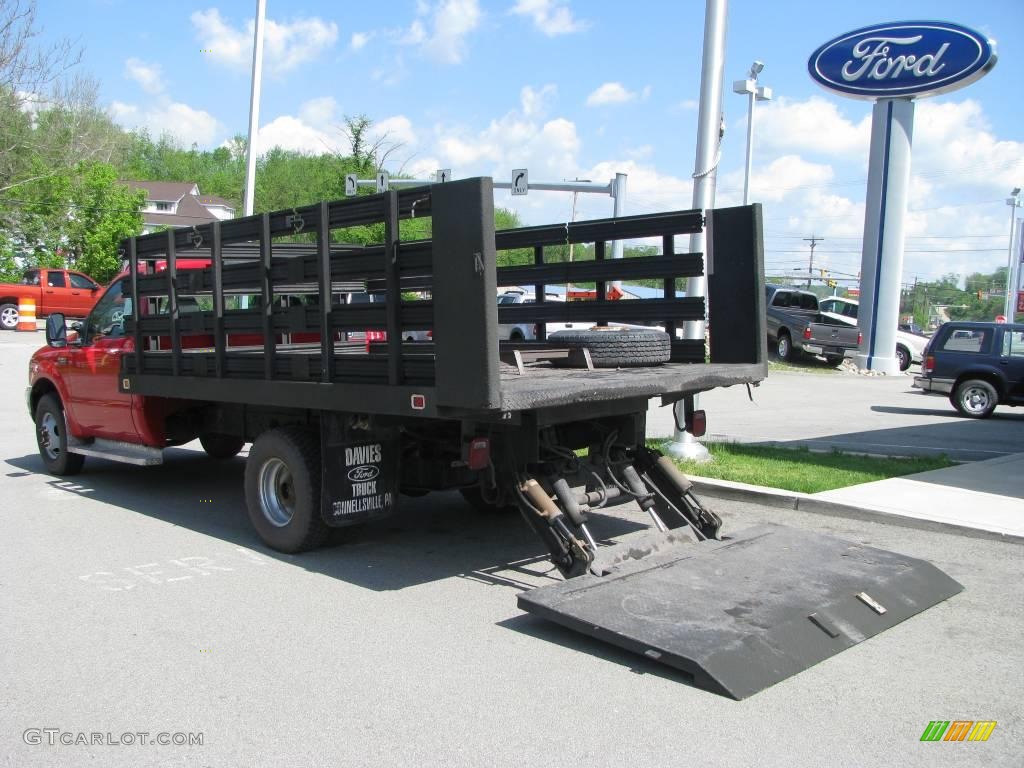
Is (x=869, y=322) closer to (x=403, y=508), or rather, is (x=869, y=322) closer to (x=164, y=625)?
(x=403, y=508)

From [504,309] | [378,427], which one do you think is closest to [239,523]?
[378,427]

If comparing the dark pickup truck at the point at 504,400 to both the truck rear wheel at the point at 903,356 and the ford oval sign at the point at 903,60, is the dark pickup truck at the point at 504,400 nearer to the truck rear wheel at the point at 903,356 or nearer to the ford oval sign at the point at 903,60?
the ford oval sign at the point at 903,60

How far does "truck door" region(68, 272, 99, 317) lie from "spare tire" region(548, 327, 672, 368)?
→ 31.5 meters

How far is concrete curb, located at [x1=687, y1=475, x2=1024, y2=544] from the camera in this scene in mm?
7184

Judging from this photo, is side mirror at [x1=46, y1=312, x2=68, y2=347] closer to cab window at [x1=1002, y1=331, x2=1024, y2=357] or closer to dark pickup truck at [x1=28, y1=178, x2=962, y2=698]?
dark pickup truck at [x1=28, y1=178, x2=962, y2=698]

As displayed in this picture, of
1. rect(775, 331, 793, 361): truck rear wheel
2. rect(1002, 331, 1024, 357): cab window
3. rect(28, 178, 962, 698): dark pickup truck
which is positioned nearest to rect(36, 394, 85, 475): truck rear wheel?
rect(28, 178, 962, 698): dark pickup truck

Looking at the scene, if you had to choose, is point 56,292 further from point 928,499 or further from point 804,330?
point 928,499

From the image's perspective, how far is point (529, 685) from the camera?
432 centimetres

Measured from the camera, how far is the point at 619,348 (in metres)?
6.49

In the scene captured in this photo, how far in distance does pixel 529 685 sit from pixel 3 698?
7.90 ft

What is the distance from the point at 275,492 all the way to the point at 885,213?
2291 cm

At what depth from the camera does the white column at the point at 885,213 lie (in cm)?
2528

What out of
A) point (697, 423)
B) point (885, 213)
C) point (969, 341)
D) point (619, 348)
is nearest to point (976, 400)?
point (969, 341)
